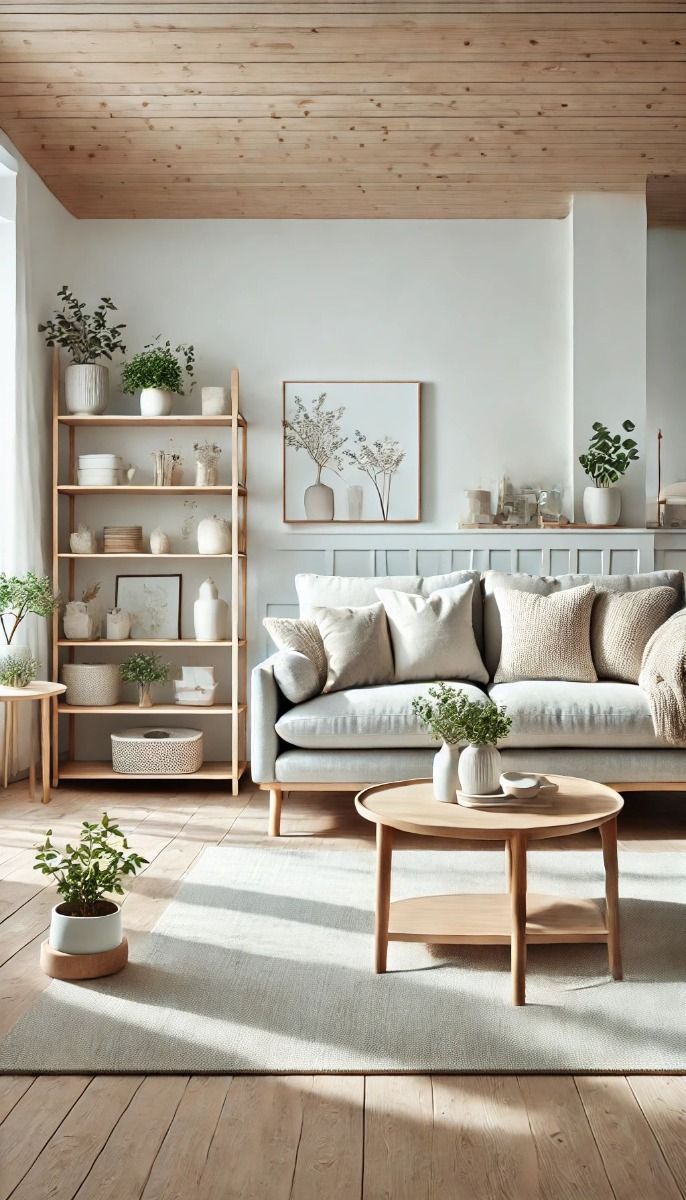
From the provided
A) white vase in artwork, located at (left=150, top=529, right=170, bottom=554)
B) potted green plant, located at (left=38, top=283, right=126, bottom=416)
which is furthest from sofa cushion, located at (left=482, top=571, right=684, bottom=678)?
potted green plant, located at (left=38, top=283, right=126, bottom=416)

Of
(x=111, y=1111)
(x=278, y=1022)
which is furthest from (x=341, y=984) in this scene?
(x=111, y=1111)

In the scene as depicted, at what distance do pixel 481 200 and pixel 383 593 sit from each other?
208 cm

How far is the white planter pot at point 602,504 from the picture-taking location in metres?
5.07

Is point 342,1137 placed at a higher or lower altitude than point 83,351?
lower

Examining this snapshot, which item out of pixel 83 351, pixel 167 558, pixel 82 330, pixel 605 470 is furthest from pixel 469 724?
pixel 82 330

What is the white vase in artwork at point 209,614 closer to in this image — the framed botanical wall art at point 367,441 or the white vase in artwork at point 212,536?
the white vase in artwork at point 212,536

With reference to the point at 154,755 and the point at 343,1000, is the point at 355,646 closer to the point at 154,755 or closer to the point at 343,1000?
the point at 154,755

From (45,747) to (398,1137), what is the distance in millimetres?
3297

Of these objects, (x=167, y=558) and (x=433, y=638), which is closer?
(x=433, y=638)

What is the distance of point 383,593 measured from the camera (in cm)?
458

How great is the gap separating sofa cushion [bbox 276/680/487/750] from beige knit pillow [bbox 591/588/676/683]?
36.5 inches

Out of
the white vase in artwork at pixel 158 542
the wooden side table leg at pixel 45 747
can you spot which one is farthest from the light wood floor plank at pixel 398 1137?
the white vase in artwork at pixel 158 542

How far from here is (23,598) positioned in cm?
450

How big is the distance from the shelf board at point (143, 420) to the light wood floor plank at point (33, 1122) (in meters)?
3.49
